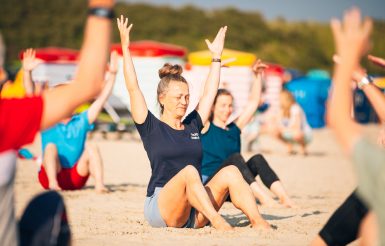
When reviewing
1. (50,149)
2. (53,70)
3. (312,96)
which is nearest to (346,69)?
(50,149)

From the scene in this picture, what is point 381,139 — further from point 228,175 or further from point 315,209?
point 315,209

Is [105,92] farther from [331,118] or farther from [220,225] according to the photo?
[331,118]

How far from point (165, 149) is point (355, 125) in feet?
9.87

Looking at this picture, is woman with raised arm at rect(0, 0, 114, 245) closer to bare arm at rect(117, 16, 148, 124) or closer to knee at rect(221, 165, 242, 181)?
bare arm at rect(117, 16, 148, 124)

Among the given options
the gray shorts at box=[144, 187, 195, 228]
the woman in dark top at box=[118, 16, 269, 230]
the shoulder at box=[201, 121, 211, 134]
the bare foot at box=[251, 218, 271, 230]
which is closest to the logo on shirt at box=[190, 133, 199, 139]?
the woman in dark top at box=[118, 16, 269, 230]

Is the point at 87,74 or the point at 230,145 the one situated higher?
the point at 87,74

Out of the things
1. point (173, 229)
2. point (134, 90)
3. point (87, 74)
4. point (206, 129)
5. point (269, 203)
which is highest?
point (87, 74)

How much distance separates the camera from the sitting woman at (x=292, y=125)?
16.1m

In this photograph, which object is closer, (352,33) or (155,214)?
(352,33)

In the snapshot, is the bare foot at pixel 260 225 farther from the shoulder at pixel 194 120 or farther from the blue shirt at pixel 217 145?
the blue shirt at pixel 217 145

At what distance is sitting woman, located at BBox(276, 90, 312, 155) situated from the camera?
16061 millimetres

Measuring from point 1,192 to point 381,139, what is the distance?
2947 millimetres

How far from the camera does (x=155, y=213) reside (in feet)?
19.7

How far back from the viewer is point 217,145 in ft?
25.5
